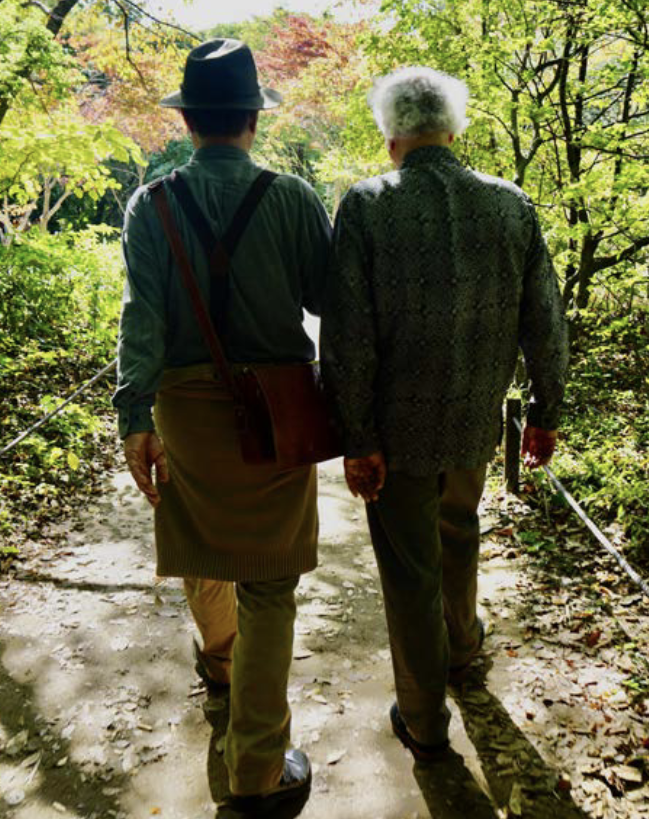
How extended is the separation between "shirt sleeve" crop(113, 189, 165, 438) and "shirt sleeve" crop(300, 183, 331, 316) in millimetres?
475

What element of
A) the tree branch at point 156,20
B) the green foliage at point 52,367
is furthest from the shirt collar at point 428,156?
the tree branch at point 156,20

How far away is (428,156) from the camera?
6.57 ft

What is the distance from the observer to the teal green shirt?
1.88 m

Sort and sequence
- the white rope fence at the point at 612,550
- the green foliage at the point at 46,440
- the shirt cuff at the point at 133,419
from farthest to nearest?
1. the green foliage at the point at 46,440
2. the white rope fence at the point at 612,550
3. the shirt cuff at the point at 133,419

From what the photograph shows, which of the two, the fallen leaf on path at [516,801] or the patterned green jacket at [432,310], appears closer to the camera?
the patterned green jacket at [432,310]

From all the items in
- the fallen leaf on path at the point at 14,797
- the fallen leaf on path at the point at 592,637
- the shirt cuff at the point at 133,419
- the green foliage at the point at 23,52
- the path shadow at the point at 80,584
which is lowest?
the path shadow at the point at 80,584

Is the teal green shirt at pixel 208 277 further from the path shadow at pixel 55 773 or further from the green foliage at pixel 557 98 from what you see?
the green foliage at pixel 557 98

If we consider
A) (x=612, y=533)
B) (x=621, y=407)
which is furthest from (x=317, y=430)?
(x=621, y=407)

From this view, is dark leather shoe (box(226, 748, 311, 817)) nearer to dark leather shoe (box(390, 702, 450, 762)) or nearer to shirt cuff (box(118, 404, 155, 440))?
dark leather shoe (box(390, 702, 450, 762))

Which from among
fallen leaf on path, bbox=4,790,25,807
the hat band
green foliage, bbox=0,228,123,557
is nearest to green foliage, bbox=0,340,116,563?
green foliage, bbox=0,228,123,557

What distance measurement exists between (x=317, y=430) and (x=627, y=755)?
1653 millimetres

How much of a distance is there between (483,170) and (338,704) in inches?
229

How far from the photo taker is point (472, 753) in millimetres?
2295

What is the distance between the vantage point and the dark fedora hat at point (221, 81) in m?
1.90
